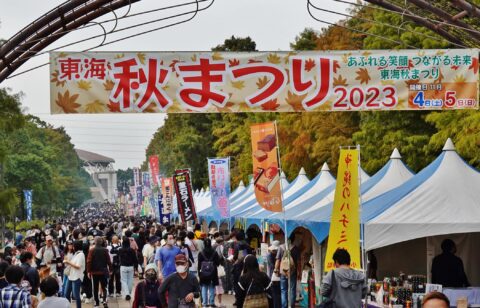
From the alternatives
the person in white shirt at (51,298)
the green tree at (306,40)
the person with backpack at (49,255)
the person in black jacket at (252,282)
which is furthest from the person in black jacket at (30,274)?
the green tree at (306,40)

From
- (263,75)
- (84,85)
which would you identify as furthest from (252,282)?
(84,85)

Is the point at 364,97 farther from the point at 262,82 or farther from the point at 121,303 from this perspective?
the point at 121,303

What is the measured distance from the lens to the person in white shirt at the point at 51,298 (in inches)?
400

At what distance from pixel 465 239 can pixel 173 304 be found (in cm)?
592

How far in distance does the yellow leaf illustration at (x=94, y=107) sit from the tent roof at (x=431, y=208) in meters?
4.37

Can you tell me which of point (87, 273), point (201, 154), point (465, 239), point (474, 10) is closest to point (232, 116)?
point (201, 154)

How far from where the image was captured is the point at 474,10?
10633 millimetres

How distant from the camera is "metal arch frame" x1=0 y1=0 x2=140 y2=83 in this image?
39.4ft

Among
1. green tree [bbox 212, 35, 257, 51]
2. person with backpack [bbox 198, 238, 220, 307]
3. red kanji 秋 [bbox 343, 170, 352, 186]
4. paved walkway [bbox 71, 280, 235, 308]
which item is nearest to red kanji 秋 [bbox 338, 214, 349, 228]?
red kanji 秋 [bbox 343, 170, 352, 186]

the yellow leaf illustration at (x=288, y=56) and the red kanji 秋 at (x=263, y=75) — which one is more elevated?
the yellow leaf illustration at (x=288, y=56)

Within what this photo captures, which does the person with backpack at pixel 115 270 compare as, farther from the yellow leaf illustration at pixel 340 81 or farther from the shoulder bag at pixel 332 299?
the shoulder bag at pixel 332 299

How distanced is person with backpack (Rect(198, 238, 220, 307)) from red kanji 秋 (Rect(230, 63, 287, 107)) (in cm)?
720

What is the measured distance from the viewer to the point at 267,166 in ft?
59.3

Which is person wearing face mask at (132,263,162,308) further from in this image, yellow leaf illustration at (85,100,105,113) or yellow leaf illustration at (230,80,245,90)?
yellow leaf illustration at (230,80,245,90)
